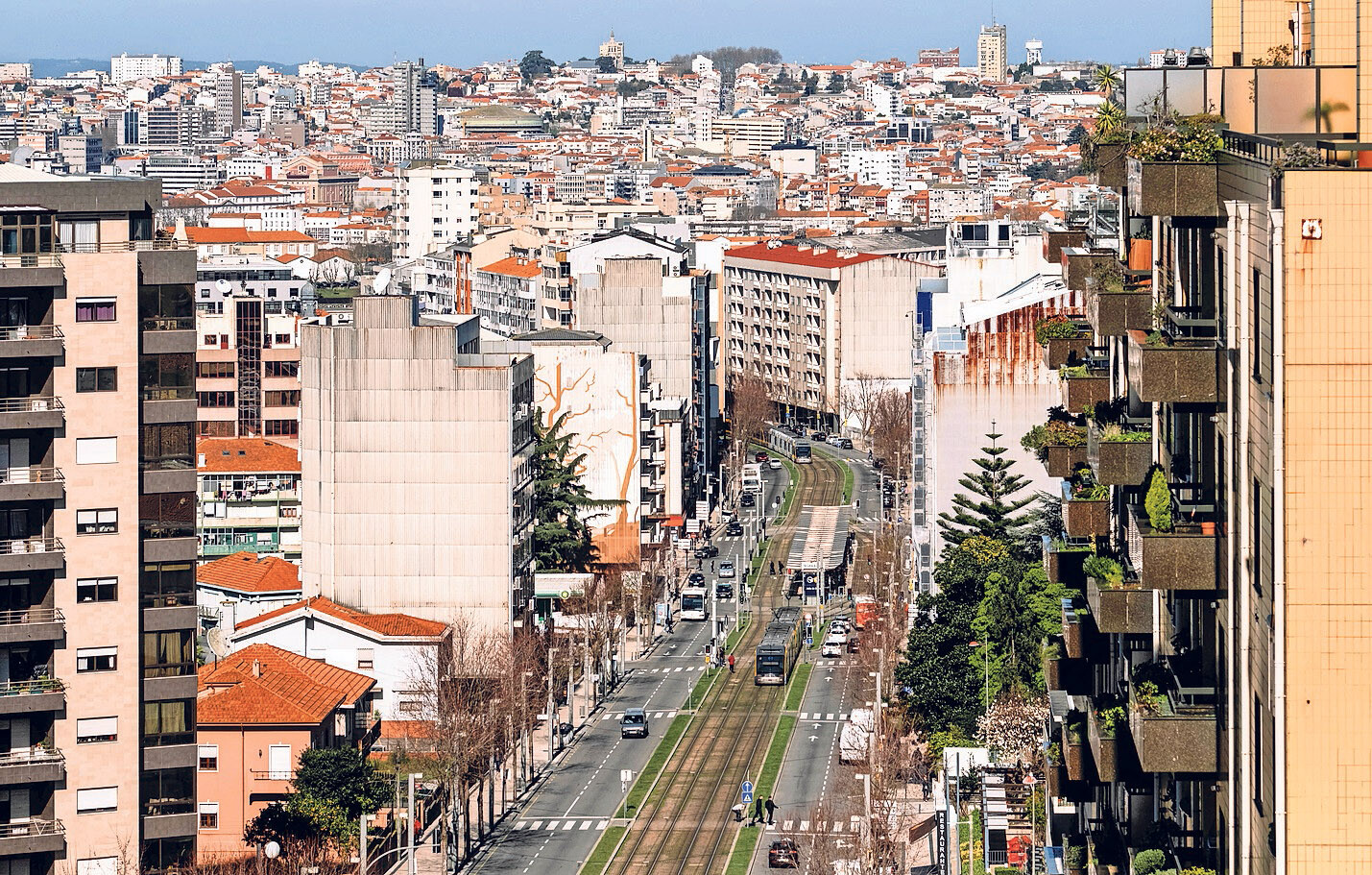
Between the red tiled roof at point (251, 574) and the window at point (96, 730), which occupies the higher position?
the red tiled roof at point (251, 574)

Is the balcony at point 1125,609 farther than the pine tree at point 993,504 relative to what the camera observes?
No

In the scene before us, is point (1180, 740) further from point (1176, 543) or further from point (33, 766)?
point (33, 766)

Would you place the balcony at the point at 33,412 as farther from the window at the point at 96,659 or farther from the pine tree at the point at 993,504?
the pine tree at the point at 993,504

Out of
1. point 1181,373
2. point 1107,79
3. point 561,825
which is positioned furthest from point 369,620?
point 1181,373

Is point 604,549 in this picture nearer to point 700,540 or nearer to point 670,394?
point 700,540

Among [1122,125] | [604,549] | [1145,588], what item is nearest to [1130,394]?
[1122,125]

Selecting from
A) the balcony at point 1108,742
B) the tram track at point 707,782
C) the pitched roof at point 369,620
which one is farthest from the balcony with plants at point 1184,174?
the pitched roof at point 369,620

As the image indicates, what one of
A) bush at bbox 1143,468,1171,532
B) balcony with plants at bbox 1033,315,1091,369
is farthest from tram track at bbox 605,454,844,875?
bush at bbox 1143,468,1171,532
